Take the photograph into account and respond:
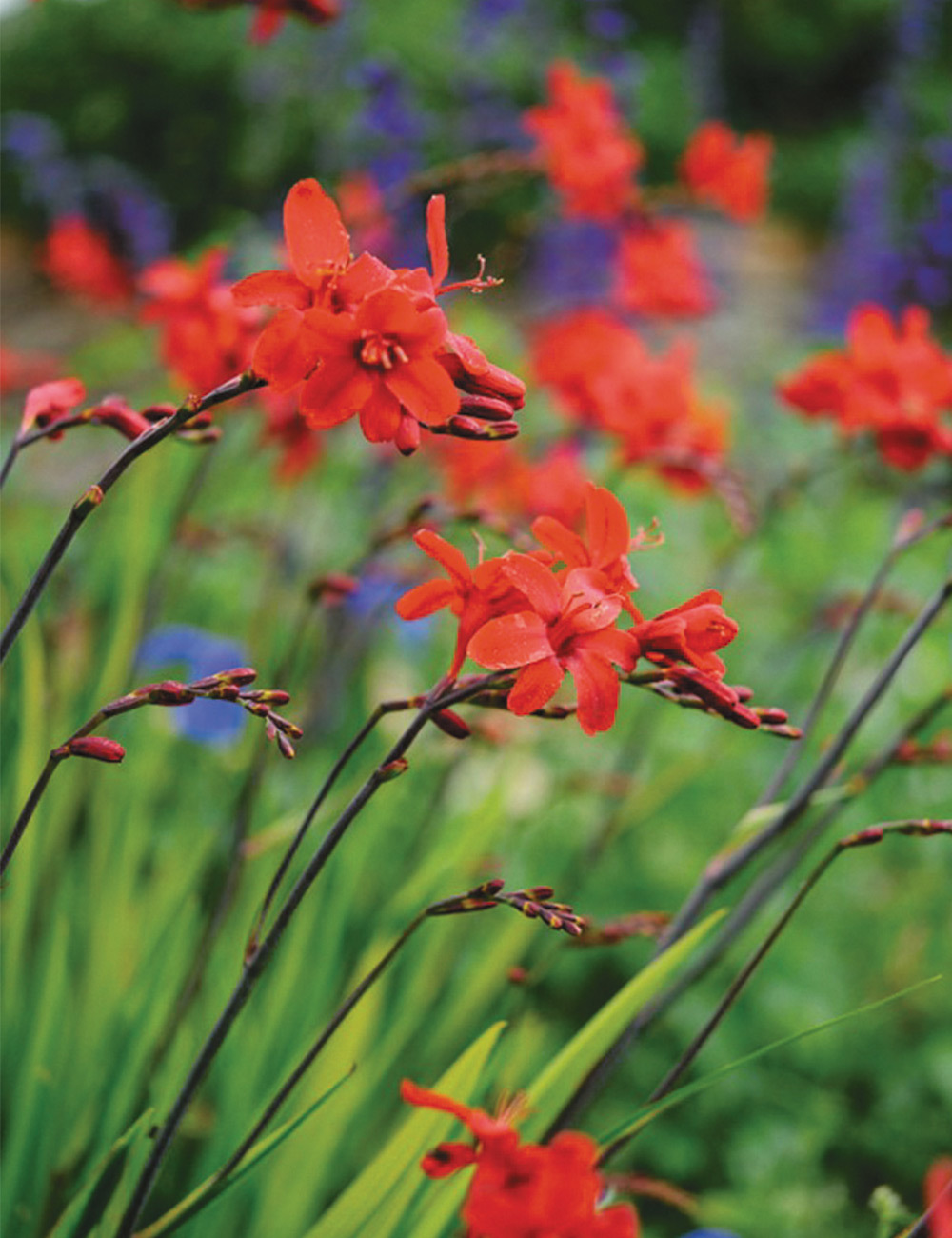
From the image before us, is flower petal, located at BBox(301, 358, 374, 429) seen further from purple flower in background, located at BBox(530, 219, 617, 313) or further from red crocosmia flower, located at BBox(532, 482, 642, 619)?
purple flower in background, located at BBox(530, 219, 617, 313)

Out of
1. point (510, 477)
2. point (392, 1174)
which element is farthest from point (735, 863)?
point (510, 477)

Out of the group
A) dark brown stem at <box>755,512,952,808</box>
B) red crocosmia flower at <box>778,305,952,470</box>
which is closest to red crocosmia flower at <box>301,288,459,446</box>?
dark brown stem at <box>755,512,952,808</box>

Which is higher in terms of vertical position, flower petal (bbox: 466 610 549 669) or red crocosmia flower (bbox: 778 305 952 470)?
flower petal (bbox: 466 610 549 669)

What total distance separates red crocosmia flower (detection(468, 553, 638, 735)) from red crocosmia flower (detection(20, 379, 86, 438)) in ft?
1.32

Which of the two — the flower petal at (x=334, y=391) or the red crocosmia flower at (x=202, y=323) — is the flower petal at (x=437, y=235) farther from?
the red crocosmia flower at (x=202, y=323)

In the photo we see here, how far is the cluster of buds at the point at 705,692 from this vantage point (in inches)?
34.2

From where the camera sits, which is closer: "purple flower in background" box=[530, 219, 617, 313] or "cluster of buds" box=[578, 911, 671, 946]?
"cluster of buds" box=[578, 911, 671, 946]

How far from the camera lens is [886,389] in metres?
1.66

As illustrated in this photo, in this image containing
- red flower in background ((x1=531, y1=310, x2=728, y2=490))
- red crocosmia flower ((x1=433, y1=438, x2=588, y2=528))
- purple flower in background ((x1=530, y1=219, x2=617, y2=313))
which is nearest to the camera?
red flower in background ((x1=531, y1=310, x2=728, y2=490))

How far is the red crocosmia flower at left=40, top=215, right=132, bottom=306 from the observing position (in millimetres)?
4012

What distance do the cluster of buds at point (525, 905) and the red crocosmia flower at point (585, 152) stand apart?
1687 millimetres

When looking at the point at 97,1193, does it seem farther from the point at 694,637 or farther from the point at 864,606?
the point at 864,606

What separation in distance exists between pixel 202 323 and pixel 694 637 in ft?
3.50

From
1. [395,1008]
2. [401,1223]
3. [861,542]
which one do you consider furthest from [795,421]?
[401,1223]
